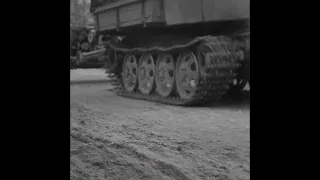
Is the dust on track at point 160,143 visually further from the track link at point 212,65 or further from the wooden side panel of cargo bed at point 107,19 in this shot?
the wooden side panel of cargo bed at point 107,19

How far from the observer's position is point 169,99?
885 cm

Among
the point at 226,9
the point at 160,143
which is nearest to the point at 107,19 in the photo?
the point at 226,9

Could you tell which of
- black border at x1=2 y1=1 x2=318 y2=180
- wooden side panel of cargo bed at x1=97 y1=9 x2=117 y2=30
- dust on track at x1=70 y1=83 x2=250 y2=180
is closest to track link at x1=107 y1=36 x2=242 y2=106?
dust on track at x1=70 y1=83 x2=250 y2=180

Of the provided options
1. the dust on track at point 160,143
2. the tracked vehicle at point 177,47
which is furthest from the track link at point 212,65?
the dust on track at point 160,143

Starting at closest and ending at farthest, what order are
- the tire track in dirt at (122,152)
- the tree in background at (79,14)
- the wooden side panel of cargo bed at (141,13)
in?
the tire track in dirt at (122,152) < the wooden side panel of cargo bed at (141,13) < the tree in background at (79,14)

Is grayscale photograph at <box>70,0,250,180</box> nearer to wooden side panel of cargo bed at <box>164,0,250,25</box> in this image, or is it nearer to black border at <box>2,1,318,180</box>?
wooden side panel of cargo bed at <box>164,0,250,25</box>

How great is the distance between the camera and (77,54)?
14.9 m

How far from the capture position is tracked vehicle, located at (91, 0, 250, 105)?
786 cm

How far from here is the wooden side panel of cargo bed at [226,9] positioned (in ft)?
25.8

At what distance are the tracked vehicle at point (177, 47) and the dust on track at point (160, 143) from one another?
699mm
